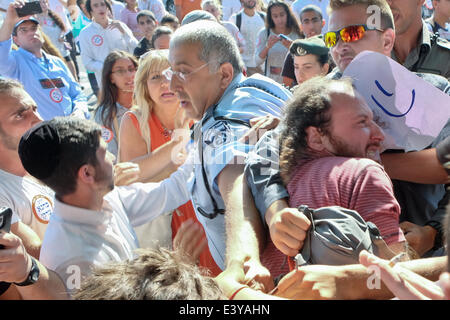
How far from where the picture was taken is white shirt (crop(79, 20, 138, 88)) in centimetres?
629

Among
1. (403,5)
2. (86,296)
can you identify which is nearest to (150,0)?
(403,5)

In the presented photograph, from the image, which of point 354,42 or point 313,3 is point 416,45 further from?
Answer: point 313,3

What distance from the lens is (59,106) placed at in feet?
13.5

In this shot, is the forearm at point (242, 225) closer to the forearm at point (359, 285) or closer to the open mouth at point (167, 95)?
the forearm at point (359, 285)

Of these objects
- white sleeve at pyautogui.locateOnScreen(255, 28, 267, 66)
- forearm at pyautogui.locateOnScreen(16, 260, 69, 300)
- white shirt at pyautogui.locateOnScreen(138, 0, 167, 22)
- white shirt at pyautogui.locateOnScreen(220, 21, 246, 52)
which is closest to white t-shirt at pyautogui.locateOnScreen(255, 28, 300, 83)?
white sleeve at pyautogui.locateOnScreen(255, 28, 267, 66)

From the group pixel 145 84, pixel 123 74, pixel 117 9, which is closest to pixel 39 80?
pixel 123 74

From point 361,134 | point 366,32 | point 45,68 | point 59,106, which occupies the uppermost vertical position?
point 366,32

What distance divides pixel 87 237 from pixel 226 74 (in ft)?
2.88

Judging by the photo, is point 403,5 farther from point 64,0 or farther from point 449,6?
point 64,0

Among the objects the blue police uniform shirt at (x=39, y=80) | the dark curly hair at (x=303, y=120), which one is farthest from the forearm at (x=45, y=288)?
the blue police uniform shirt at (x=39, y=80)

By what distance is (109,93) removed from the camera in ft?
13.4

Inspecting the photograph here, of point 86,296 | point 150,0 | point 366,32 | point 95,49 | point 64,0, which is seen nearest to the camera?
point 86,296

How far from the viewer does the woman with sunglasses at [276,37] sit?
5.72 meters

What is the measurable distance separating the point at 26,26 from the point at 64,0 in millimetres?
3545
